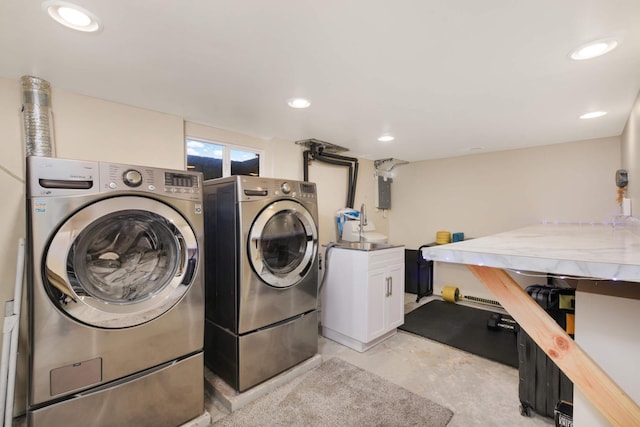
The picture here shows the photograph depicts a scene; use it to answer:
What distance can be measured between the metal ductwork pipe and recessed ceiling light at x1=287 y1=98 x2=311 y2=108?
1.51 m

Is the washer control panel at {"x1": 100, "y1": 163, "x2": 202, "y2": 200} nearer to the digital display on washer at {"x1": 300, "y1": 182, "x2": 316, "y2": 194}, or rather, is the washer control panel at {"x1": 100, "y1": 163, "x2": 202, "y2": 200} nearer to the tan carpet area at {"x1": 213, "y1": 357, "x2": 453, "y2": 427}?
the digital display on washer at {"x1": 300, "y1": 182, "x2": 316, "y2": 194}

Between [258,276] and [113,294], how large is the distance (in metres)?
0.81

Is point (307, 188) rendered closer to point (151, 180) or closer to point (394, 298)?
point (151, 180)

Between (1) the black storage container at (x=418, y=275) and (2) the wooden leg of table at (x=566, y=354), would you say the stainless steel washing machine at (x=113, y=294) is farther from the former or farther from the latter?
(1) the black storage container at (x=418, y=275)

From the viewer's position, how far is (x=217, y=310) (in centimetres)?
210

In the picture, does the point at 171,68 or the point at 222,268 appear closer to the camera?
the point at 171,68

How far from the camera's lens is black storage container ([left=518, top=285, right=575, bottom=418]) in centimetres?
168

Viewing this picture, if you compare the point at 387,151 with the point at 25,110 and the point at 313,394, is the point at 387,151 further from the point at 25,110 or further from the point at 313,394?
the point at 25,110

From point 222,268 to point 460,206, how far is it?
3478 millimetres

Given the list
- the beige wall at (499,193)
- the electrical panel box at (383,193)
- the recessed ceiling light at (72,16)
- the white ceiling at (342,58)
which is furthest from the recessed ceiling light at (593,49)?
the electrical panel box at (383,193)

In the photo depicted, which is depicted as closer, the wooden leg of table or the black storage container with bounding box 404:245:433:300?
the wooden leg of table

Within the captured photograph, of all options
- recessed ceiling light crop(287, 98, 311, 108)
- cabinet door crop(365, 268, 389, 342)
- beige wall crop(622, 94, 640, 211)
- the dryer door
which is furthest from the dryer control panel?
beige wall crop(622, 94, 640, 211)

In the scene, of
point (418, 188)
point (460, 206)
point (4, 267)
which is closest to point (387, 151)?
point (418, 188)

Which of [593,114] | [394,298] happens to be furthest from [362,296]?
[593,114]
